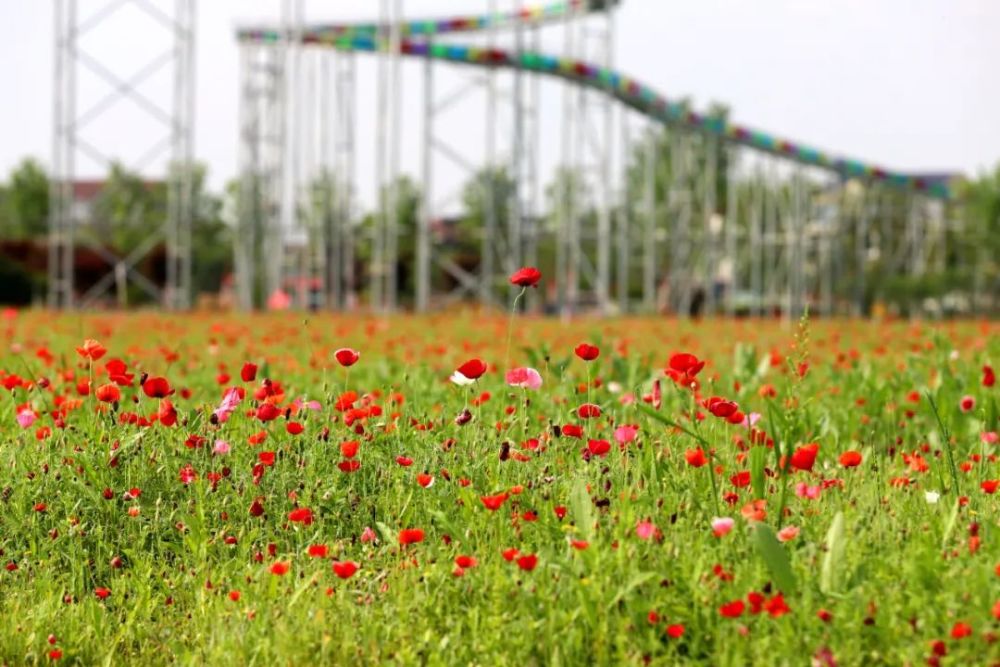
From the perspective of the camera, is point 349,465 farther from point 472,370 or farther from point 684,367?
point 684,367

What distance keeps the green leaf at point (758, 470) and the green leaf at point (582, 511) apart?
1.65 feet

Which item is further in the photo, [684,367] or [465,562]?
[684,367]

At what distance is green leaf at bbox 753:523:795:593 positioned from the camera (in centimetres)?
252

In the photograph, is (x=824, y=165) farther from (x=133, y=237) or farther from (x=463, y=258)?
(x=133, y=237)

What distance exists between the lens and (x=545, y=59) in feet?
76.8

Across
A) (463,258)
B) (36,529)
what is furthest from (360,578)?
(463,258)

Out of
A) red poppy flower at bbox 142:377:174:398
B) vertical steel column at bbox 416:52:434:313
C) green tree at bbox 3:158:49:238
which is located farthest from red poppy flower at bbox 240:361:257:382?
green tree at bbox 3:158:49:238

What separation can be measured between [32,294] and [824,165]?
17.4 m

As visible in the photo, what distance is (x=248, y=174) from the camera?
25.3 metres

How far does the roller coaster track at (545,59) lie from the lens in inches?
914

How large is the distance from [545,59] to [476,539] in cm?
2119

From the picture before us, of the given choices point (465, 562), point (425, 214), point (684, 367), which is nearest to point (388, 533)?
point (465, 562)

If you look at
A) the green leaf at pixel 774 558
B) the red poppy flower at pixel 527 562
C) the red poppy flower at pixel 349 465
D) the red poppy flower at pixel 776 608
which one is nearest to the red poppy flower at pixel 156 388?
the red poppy flower at pixel 349 465

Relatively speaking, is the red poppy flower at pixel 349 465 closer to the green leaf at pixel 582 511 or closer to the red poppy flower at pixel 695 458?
the green leaf at pixel 582 511
